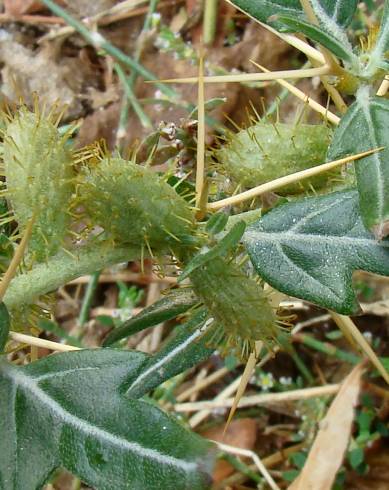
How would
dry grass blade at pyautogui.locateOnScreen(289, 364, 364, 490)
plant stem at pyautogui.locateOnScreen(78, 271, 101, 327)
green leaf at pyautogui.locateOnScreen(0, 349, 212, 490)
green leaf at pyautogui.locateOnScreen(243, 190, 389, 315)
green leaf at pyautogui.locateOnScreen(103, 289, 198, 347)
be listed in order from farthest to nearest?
plant stem at pyautogui.locateOnScreen(78, 271, 101, 327) → dry grass blade at pyautogui.locateOnScreen(289, 364, 364, 490) → green leaf at pyautogui.locateOnScreen(103, 289, 198, 347) → green leaf at pyautogui.locateOnScreen(243, 190, 389, 315) → green leaf at pyautogui.locateOnScreen(0, 349, 212, 490)

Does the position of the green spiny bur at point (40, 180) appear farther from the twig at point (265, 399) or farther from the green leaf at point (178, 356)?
the twig at point (265, 399)

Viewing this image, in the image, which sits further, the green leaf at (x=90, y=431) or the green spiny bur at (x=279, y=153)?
the green spiny bur at (x=279, y=153)

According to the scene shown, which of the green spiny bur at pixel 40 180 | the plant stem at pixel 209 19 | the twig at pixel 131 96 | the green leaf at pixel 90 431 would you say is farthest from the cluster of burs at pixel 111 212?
the plant stem at pixel 209 19

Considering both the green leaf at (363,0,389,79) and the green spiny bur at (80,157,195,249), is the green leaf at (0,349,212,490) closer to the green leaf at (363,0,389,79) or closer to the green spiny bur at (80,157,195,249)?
the green spiny bur at (80,157,195,249)

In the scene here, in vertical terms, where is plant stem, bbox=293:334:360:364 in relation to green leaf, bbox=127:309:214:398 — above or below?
below

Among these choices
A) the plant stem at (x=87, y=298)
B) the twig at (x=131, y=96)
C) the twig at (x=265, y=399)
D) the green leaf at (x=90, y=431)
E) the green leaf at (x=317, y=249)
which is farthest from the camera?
the twig at (x=131, y=96)

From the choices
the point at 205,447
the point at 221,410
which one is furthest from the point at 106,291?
the point at 205,447

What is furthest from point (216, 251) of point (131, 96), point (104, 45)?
point (104, 45)

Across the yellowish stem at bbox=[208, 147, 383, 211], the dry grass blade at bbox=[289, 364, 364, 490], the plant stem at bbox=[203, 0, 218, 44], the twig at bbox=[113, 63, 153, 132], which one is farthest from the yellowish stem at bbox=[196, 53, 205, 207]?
the plant stem at bbox=[203, 0, 218, 44]
